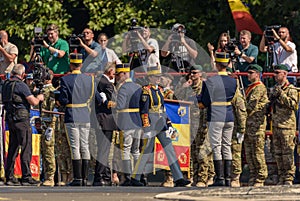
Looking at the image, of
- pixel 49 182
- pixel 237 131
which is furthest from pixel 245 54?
pixel 49 182

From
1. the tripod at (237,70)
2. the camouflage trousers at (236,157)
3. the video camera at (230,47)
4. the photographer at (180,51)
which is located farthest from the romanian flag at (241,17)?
the camouflage trousers at (236,157)

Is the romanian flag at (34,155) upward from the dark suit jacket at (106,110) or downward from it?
downward

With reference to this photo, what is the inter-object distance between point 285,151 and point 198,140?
1.50 metres

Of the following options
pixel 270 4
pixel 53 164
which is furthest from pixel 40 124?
pixel 270 4

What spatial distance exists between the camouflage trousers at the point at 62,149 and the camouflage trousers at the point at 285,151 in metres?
3.69

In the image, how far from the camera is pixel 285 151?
23.6 m

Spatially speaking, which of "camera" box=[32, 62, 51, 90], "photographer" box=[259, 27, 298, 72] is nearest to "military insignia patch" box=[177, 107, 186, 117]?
"photographer" box=[259, 27, 298, 72]

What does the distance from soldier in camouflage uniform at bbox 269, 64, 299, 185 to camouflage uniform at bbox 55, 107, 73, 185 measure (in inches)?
145

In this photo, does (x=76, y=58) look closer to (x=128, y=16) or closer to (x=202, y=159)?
(x=202, y=159)

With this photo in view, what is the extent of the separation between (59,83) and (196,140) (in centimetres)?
277

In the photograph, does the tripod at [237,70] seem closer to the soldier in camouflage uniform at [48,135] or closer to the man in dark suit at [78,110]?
the man in dark suit at [78,110]

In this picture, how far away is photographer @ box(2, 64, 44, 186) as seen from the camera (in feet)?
79.2

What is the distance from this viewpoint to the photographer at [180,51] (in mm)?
25656

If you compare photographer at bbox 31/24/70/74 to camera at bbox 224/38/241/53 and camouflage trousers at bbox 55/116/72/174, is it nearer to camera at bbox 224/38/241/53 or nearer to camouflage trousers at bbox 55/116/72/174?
camouflage trousers at bbox 55/116/72/174
